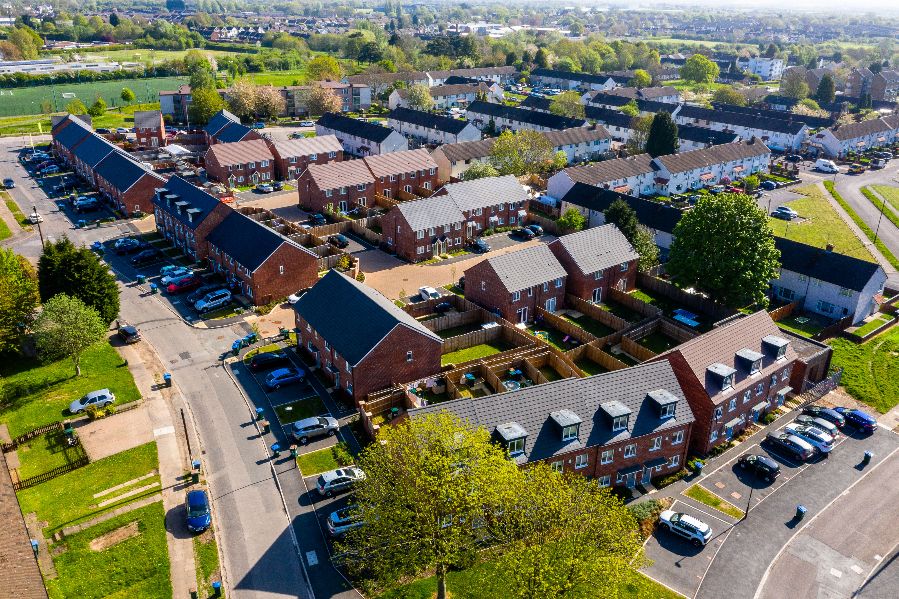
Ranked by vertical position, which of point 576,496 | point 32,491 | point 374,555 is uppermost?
point 576,496

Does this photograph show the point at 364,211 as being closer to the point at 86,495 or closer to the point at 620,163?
the point at 620,163

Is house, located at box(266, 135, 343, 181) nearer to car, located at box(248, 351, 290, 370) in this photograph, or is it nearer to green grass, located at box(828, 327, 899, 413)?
car, located at box(248, 351, 290, 370)

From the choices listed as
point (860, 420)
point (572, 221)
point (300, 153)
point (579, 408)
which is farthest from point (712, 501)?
point (300, 153)

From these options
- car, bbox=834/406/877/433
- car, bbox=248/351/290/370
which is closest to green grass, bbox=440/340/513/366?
car, bbox=248/351/290/370

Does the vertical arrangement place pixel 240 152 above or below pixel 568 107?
below

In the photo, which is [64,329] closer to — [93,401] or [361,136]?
[93,401]

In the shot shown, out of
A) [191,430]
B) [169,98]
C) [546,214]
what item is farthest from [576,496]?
[169,98]
